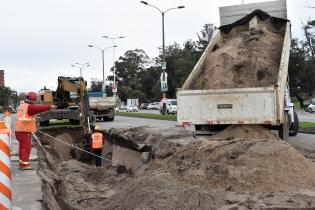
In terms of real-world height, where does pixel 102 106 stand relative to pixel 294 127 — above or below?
above

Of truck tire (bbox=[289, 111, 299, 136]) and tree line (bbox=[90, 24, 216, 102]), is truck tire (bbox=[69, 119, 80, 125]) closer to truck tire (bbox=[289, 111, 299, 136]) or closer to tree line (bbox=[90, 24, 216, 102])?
truck tire (bbox=[289, 111, 299, 136])

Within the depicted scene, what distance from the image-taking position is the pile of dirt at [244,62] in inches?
516

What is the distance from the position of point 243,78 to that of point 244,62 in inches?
28.7

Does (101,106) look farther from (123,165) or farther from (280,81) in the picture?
(280,81)

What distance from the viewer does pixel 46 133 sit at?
66.0 feet

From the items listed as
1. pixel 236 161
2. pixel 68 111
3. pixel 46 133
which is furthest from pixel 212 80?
pixel 68 111

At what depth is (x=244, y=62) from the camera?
1373cm

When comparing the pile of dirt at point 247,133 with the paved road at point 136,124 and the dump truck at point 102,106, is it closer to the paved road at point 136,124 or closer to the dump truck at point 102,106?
the paved road at point 136,124

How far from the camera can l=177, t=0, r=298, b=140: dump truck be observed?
11.8 m

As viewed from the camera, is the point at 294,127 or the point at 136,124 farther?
the point at 136,124

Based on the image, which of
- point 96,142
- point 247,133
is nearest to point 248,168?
point 247,133

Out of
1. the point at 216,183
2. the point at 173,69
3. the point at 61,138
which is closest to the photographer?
the point at 216,183

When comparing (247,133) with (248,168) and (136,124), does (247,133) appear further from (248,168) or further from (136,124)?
(136,124)

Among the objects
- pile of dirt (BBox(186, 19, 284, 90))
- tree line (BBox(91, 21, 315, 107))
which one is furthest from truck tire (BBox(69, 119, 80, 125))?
tree line (BBox(91, 21, 315, 107))
